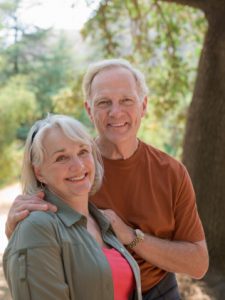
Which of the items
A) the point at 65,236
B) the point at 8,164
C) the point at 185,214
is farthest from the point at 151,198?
the point at 8,164

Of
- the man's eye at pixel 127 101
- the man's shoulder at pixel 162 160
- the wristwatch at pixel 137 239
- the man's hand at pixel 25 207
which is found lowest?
the wristwatch at pixel 137 239

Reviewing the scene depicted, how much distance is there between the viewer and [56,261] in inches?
76.0

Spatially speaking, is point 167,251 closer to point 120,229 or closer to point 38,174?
point 120,229

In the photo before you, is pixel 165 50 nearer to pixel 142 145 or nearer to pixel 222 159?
pixel 222 159

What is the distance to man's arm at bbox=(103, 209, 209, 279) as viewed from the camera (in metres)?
2.40

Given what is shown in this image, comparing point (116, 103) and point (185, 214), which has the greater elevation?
point (116, 103)

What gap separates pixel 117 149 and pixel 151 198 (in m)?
0.29

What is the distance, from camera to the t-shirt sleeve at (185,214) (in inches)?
102

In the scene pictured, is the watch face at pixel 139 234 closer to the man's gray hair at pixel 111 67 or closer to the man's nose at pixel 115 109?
the man's nose at pixel 115 109

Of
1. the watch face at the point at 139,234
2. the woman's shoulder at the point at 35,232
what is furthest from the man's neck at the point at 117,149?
the woman's shoulder at the point at 35,232

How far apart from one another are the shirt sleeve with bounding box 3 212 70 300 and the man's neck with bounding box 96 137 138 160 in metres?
0.76

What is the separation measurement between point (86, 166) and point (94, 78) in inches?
23.4

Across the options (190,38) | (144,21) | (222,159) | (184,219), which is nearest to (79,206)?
(184,219)

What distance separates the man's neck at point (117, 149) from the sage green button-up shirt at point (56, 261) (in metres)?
0.59
